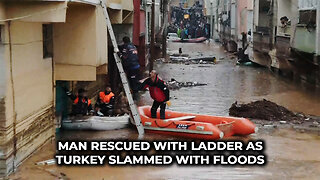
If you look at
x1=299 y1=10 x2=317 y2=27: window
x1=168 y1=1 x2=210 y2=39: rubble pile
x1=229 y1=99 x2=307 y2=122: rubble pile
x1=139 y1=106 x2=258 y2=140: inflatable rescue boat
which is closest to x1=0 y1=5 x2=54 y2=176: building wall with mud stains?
x1=139 y1=106 x2=258 y2=140: inflatable rescue boat

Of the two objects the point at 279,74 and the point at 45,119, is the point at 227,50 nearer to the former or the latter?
the point at 279,74

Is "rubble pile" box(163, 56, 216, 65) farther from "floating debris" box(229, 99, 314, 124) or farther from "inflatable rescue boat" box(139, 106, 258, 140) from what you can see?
"inflatable rescue boat" box(139, 106, 258, 140)

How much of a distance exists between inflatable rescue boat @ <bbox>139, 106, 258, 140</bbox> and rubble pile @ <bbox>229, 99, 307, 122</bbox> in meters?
2.49

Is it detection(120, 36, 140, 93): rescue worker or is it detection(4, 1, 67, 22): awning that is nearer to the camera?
detection(4, 1, 67, 22): awning

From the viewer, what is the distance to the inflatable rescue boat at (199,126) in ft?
42.6

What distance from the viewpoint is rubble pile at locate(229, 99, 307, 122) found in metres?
16.1

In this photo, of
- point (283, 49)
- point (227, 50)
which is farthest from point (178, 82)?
point (227, 50)

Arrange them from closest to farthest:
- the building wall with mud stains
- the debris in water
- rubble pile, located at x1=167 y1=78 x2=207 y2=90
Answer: the building wall with mud stains, the debris in water, rubble pile, located at x1=167 y1=78 x2=207 y2=90

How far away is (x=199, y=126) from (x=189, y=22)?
61502 mm

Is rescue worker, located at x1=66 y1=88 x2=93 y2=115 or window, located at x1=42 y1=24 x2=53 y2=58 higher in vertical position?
window, located at x1=42 y1=24 x2=53 y2=58

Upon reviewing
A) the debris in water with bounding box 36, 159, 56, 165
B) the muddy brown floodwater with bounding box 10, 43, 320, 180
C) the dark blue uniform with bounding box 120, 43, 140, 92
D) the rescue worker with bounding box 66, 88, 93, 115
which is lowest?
the muddy brown floodwater with bounding box 10, 43, 320, 180

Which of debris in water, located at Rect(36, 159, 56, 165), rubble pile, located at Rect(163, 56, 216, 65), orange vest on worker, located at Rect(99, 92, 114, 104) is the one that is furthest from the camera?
rubble pile, located at Rect(163, 56, 216, 65)

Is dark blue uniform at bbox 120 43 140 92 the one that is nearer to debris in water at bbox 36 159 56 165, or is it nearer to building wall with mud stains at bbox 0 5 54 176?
building wall with mud stains at bbox 0 5 54 176

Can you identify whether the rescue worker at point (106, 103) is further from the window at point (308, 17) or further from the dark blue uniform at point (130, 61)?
the window at point (308, 17)
